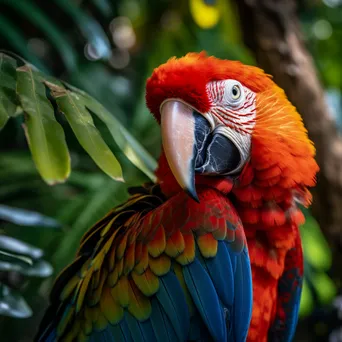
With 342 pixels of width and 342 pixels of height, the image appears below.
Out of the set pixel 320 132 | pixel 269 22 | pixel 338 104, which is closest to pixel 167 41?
pixel 269 22

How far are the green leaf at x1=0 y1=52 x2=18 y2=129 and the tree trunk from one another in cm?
80

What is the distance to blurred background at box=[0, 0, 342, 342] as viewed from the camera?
122 cm

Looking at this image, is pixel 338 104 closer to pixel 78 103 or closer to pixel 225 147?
pixel 225 147

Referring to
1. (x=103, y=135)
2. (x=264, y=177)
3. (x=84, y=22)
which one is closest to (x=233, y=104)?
(x=264, y=177)

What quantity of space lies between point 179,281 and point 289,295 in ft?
0.90

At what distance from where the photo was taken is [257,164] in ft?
2.90

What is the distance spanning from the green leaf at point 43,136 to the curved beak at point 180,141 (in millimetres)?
165

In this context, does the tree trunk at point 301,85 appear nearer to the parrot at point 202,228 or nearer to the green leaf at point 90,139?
the parrot at point 202,228

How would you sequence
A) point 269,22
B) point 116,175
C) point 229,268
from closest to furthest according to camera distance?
1. point 116,175
2. point 229,268
3. point 269,22

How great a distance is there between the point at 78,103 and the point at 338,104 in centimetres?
169

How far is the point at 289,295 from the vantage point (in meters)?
1.00

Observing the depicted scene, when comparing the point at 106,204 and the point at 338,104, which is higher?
the point at 338,104

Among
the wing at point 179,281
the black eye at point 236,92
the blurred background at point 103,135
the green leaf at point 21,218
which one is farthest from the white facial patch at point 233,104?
the green leaf at point 21,218

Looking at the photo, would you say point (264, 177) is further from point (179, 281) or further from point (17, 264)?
point (17, 264)
